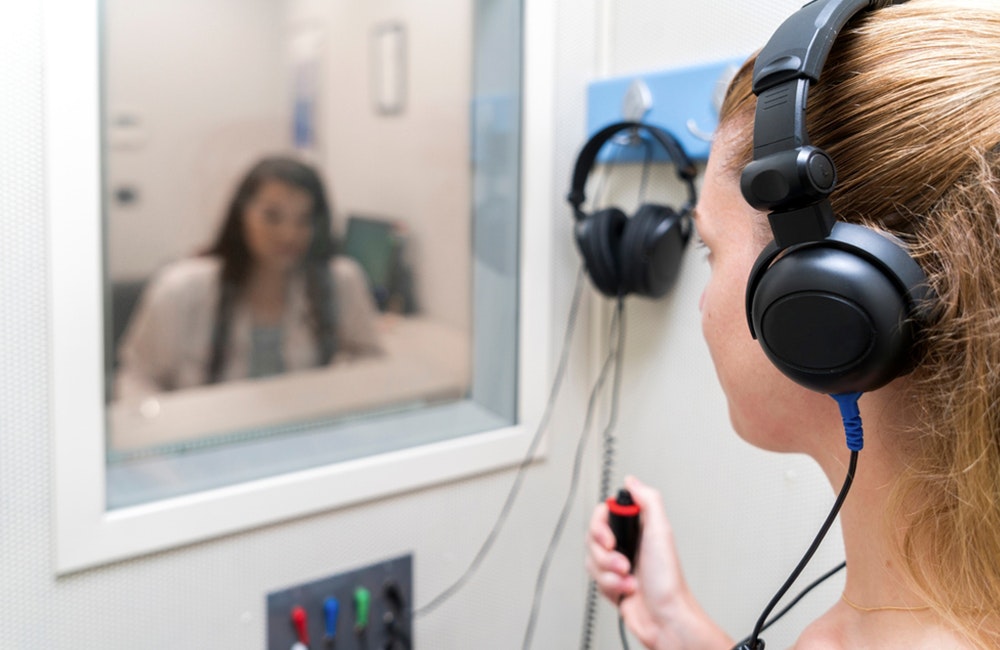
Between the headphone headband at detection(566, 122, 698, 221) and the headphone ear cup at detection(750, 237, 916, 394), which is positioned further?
the headphone headband at detection(566, 122, 698, 221)

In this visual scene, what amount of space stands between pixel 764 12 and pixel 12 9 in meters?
0.76

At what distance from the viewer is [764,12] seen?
2.85 ft

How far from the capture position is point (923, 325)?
0.45 m

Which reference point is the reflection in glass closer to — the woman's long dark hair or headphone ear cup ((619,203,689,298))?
the woman's long dark hair

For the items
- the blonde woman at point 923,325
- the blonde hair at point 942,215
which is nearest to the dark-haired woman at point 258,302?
the blonde woman at point 923,325

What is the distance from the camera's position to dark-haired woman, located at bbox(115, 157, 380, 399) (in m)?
1.14

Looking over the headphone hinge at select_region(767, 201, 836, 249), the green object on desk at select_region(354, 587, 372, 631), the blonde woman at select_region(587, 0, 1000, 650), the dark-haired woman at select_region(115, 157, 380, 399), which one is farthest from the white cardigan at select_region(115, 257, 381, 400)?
the headphone hinge at select_region(767, 201, 836, 249)

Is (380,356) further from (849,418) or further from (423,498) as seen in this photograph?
(849,418)

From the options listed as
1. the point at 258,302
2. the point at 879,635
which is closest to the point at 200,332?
the point at 258,302

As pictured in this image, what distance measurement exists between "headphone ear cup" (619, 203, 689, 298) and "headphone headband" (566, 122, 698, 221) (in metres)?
0.04

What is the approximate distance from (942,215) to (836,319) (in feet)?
0.30

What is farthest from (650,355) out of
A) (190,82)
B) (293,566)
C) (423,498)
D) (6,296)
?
(190,82)

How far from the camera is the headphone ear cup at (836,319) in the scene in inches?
16.9

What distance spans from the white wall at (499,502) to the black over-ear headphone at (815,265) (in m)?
0.46
